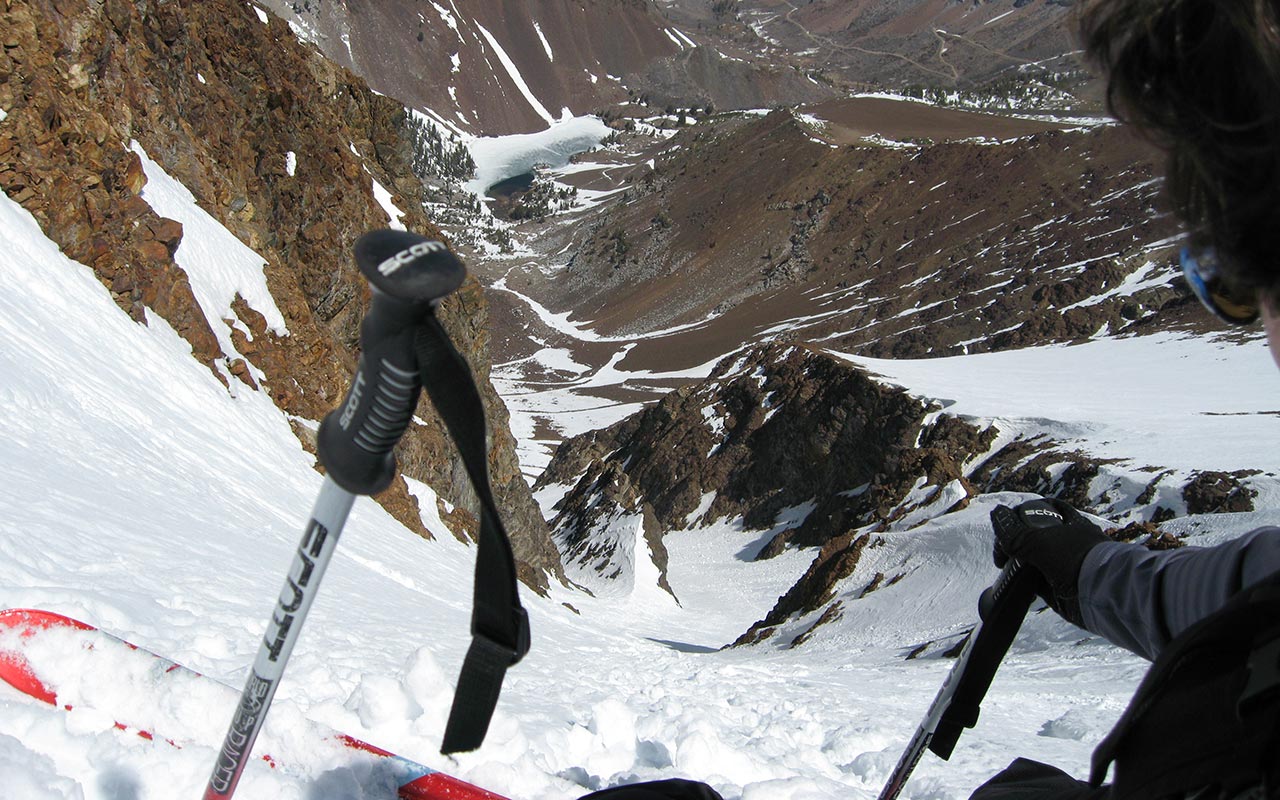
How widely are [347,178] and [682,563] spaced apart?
21305 mm

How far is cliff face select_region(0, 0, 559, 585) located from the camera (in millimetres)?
11578

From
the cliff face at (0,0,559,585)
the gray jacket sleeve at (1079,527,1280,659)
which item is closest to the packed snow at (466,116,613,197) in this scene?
the cliff face at (0,0,559,585)

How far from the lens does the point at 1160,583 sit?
1.91m

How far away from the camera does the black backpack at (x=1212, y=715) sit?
1.10 metres

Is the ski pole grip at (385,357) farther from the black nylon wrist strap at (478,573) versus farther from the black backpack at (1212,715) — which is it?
the black backpack at (1212,715)

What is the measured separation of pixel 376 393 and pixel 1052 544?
183 cm

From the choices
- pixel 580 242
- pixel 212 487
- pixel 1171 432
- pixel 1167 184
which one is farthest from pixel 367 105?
pixel 580 242

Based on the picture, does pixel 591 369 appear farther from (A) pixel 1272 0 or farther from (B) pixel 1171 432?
(A) pixel 1272 0

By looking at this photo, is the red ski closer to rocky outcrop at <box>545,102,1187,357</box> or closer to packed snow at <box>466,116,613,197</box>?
rocky outcrop at <box>545,102,1187,357</box>

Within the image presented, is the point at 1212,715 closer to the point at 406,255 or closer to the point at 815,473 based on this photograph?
the point at 406,255

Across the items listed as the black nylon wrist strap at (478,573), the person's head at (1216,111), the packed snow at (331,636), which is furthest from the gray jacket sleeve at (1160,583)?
the packed snow at (331,636)

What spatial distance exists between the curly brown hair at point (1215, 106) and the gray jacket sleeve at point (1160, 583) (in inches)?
25.9

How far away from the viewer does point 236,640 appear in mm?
4242

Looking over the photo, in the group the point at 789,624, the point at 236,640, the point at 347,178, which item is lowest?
the point at 789,624
